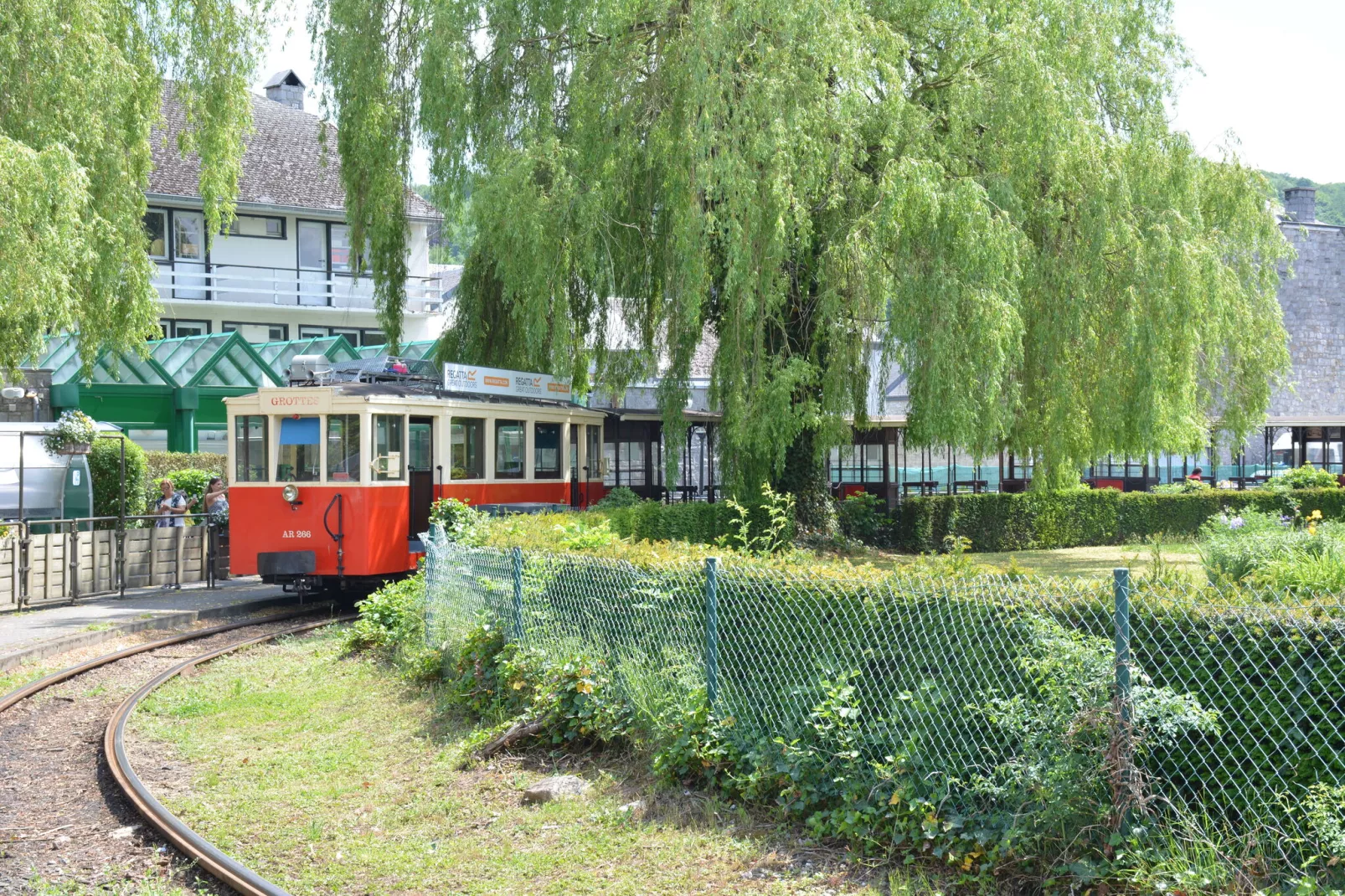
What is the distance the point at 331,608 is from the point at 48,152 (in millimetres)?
6610

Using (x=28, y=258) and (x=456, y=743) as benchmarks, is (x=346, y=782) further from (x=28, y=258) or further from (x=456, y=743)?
(x=28, y=258)

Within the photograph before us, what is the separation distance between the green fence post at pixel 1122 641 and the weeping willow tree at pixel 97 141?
1286 cm

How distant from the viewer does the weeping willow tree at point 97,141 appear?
1462cm

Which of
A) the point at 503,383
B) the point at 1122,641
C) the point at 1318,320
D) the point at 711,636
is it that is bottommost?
→ the point at 711,636

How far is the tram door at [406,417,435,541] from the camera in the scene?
663 inches

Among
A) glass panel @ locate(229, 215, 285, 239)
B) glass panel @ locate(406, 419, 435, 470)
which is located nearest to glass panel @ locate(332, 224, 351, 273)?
glass panel @ locate(229, 215, 285, 239)

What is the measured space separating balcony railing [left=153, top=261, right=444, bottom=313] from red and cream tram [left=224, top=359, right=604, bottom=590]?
22.0 m

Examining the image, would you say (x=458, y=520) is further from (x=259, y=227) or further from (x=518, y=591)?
(x=259, y=227)

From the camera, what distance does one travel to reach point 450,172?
68.6 ft

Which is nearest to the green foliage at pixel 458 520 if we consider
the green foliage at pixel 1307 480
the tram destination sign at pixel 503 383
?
the tram destination sign at pixel 503 383

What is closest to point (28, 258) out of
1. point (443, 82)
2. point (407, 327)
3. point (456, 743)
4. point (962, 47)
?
point (443, 82)

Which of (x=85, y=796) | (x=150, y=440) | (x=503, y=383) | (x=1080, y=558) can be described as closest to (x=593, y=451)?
(x=503, y=383)

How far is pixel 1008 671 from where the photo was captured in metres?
5.59

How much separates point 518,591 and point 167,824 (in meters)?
2.78
